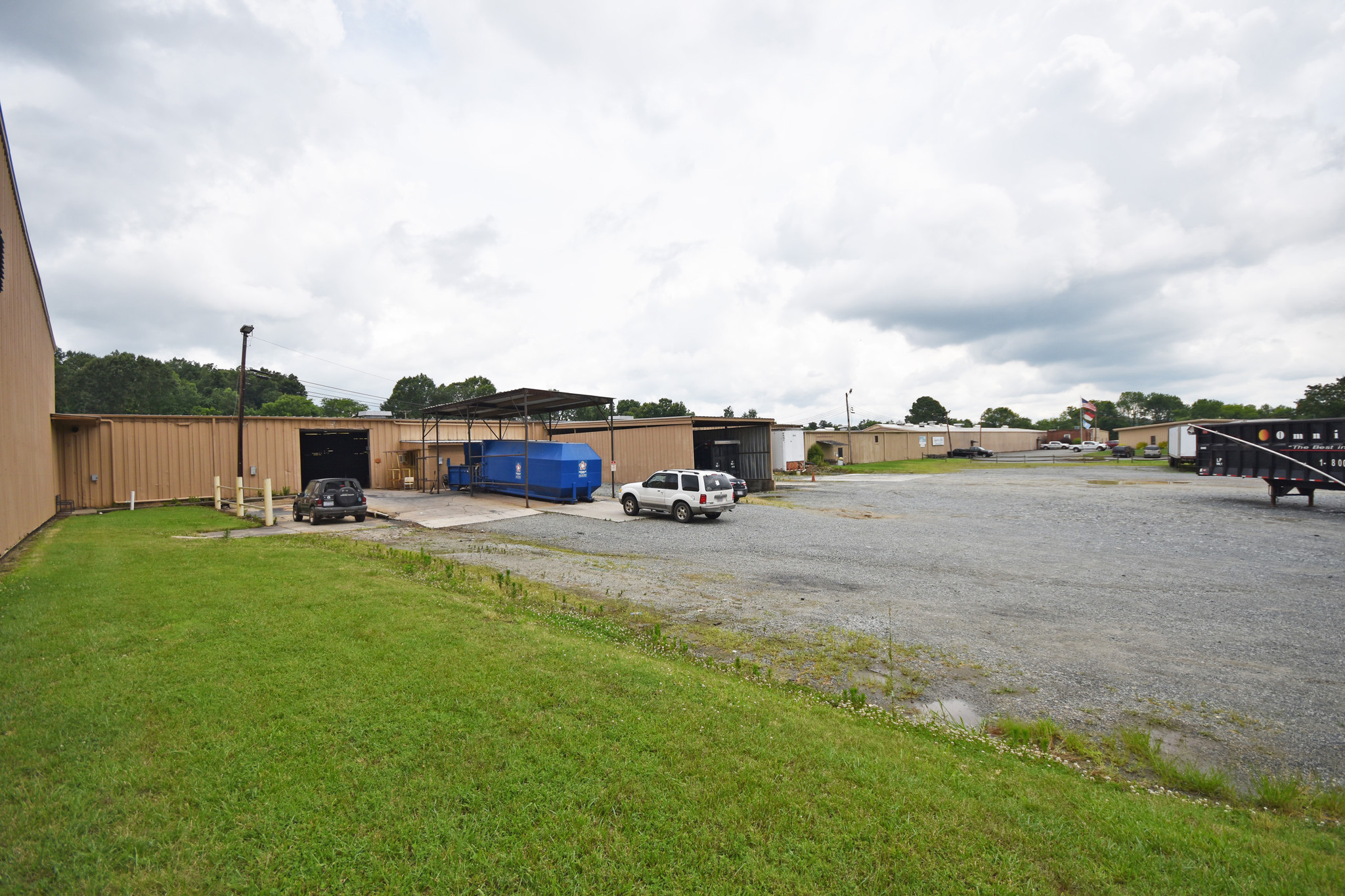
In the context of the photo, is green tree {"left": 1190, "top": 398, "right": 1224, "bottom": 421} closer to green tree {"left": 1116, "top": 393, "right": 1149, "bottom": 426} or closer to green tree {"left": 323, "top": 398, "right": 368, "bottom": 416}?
green tree {"left": 1116, "top": 393, "right": 1149, "bottom": 426}

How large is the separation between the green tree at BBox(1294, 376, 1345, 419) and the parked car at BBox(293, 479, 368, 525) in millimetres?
97735

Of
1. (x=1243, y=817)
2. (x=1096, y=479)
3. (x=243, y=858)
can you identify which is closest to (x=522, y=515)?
(x=243, y=858)

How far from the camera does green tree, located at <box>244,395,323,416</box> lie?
8791cm

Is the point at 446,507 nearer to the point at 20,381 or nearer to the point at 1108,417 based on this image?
the point at 20,381

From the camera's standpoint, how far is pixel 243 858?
3035mm

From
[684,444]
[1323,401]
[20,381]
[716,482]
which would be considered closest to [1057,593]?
[716,482]

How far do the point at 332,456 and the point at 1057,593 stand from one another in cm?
4182

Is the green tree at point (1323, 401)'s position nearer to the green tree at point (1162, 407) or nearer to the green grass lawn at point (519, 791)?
the green tree at point (1162, 407)

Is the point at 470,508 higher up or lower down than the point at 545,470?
lower down

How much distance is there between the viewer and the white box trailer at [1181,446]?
38875 millimetres

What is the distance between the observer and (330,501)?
1853cm

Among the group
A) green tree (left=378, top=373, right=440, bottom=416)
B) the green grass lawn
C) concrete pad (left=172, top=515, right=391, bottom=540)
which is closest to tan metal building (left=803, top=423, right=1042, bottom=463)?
concrete pad (left=172, top=515, right=391, bottom=540)

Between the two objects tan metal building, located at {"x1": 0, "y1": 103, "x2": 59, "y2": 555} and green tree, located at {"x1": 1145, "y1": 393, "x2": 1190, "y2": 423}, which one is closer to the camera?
tan metal building, located at {"x1": 0, "y1": 103, "x2": 59, "y2": 555}

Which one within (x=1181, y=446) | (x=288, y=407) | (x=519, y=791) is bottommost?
(x=519, y=791)
